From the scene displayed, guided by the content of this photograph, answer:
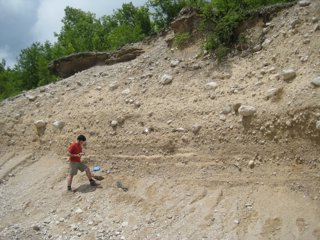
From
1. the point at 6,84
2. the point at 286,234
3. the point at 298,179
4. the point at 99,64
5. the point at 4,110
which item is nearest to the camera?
the point at 286,234

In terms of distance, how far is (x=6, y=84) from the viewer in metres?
21.0

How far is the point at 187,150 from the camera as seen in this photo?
8.43 m

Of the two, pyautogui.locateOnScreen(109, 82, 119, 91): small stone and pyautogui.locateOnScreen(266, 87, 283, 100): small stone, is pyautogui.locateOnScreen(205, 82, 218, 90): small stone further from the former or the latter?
pyautogui.locateOnScreen(109, 82, 119, 91): small stone

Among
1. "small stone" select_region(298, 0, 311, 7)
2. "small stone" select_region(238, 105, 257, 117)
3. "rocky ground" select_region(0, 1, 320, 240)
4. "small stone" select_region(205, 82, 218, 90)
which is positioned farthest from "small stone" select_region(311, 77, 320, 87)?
"small stone" select_region(298, 0, 311, 7)

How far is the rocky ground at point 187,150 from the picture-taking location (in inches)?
276

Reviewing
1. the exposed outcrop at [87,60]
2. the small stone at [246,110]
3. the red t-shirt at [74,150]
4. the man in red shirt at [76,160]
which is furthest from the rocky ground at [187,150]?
the exposed outcrop at [87,60]

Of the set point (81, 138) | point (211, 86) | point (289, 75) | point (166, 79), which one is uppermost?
point (166, 79)

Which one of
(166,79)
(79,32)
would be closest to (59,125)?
(166,79)

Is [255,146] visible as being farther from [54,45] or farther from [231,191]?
[54,45]

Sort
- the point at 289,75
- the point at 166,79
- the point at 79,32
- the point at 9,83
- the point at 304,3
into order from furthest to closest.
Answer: the point at 79,32, the point at 9,83, the point at 166,79, the point at 304,3, the point at 289,75

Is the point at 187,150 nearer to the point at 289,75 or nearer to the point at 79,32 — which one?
the point at 289,75

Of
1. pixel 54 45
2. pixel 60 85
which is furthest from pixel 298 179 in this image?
pixel 54 45

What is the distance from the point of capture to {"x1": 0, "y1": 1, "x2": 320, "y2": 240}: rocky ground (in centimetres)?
700

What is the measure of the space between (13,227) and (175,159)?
3.40 metres
